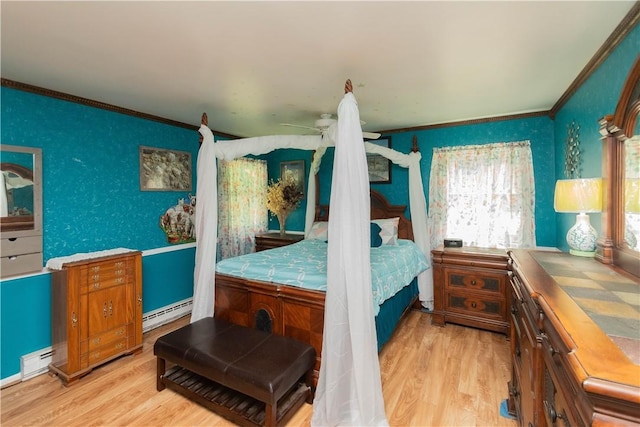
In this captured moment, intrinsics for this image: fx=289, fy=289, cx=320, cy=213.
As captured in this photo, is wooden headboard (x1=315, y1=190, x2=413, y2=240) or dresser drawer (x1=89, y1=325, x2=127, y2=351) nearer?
dresser drawer (x1=89, y1=325, x2=127, y2=351)

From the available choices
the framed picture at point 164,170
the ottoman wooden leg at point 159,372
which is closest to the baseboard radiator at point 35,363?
the ottoman wooden leg at point 159,372

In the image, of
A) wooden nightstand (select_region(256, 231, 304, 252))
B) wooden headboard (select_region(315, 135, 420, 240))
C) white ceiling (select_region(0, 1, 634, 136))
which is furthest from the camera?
wooden nightstand (select_region(256, 231, 304, 252))

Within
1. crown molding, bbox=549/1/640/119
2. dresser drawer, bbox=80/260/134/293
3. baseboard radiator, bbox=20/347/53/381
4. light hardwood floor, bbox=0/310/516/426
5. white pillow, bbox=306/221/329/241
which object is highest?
crown molding, bbox=549/1/640/119

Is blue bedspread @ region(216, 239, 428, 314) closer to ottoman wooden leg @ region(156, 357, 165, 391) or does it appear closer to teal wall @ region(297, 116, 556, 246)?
ottoman wooden leg @ region(156, 357, 165, 391)

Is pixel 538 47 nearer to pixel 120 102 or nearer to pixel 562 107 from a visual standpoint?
pixel 562 107

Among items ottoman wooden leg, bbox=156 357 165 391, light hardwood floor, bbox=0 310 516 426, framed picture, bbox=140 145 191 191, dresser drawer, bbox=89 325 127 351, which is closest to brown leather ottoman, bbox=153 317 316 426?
ottoman wooden leg, bbox=156 357 165 391

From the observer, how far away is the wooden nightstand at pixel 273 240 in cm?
427

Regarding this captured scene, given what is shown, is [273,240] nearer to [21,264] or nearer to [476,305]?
[21,264]

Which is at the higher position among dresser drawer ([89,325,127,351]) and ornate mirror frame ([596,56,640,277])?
ornate mirror frame ([596,56,640,277])

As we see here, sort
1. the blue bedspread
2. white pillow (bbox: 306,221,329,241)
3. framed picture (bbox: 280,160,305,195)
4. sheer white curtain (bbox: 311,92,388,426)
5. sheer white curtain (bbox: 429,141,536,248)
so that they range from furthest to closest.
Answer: framed picture (bbox: 280,160,305,195)
white pillow (bbox: 306,221,329,241)
sheer white curtain (bbox: 429,141,536,248)
the blue bedspread
sheer white curtain (bbox: 311,92,388,426)

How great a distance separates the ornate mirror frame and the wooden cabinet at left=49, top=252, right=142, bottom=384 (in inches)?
144

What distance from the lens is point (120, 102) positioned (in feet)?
9.48

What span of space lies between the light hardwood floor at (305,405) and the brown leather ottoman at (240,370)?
0.34 feet

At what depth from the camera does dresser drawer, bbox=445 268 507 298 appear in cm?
312
